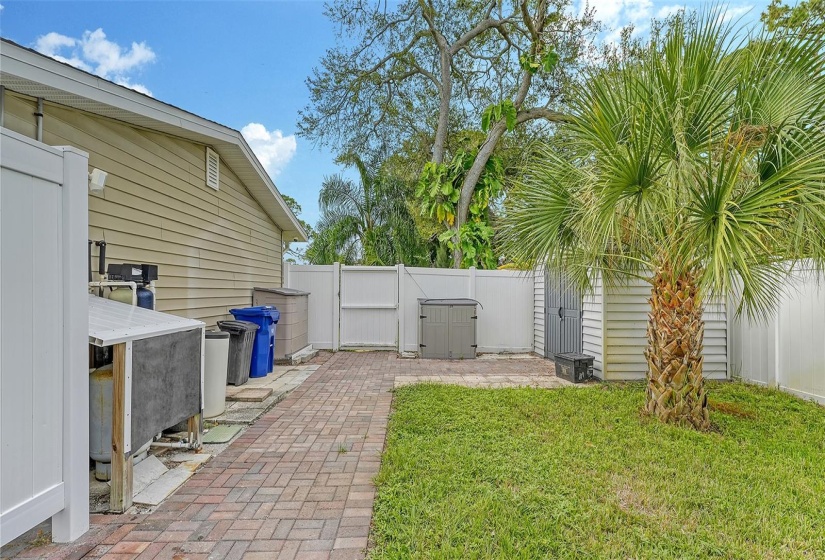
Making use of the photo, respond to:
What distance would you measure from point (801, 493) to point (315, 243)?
1324 centimetres

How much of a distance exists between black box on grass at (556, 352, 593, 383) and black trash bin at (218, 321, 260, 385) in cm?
463

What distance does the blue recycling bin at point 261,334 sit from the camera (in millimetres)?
6348

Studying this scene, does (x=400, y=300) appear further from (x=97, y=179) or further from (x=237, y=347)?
(x=97, y=179)

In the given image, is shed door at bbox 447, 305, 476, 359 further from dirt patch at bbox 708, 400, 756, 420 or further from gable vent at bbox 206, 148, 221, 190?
gable vent at bbox 206, 148, 221, 190

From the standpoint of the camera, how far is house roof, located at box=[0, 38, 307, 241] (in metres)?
2.99

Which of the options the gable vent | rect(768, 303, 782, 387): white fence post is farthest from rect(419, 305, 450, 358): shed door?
rect(768, 303, 782, 387): white fence post

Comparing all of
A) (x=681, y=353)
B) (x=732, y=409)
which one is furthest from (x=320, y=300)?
(x=732, y=409)

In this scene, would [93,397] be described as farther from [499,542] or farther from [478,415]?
[478,415]

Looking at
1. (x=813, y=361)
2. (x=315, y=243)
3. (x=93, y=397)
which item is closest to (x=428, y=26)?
(x=315, y=243)

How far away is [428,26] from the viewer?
13.6 metres

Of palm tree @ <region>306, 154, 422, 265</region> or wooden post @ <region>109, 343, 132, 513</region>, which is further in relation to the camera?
palm tree @ <region>306, 154, 422, 265</region>

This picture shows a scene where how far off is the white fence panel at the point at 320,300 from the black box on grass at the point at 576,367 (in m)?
4.68

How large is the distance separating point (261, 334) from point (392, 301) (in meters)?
3.27

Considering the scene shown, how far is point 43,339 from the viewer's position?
2.17m
